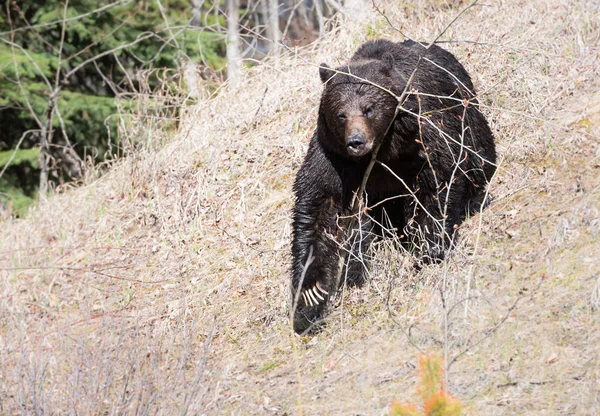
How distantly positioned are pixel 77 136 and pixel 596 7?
25.0 ft

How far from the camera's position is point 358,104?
17.9 ft

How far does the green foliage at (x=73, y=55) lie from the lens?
36.4ft

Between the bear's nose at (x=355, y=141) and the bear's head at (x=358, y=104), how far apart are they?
1 centimetres

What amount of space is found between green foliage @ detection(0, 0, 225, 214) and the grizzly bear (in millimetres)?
5523

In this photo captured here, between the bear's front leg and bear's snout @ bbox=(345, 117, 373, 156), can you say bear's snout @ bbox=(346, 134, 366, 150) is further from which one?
the bear's front leg

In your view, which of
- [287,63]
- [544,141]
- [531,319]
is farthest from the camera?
[287,63]

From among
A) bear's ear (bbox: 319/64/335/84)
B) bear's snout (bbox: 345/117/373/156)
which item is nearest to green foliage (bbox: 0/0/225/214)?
bear's ear (bbox: 319/64/335/84)

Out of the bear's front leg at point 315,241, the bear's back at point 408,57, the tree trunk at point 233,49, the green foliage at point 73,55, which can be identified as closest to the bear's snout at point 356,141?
the bear's front leg at point 315,241

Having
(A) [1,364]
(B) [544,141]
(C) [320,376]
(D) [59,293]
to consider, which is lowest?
(D) [59,293]

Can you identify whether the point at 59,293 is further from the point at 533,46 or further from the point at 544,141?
the point at 533,46

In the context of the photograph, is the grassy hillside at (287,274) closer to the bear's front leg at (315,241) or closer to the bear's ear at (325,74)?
the bear's front leg at (315,241)

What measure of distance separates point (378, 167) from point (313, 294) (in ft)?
3.46

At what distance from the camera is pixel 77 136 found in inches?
468

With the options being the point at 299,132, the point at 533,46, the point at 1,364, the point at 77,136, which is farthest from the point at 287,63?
the point at 1,364
